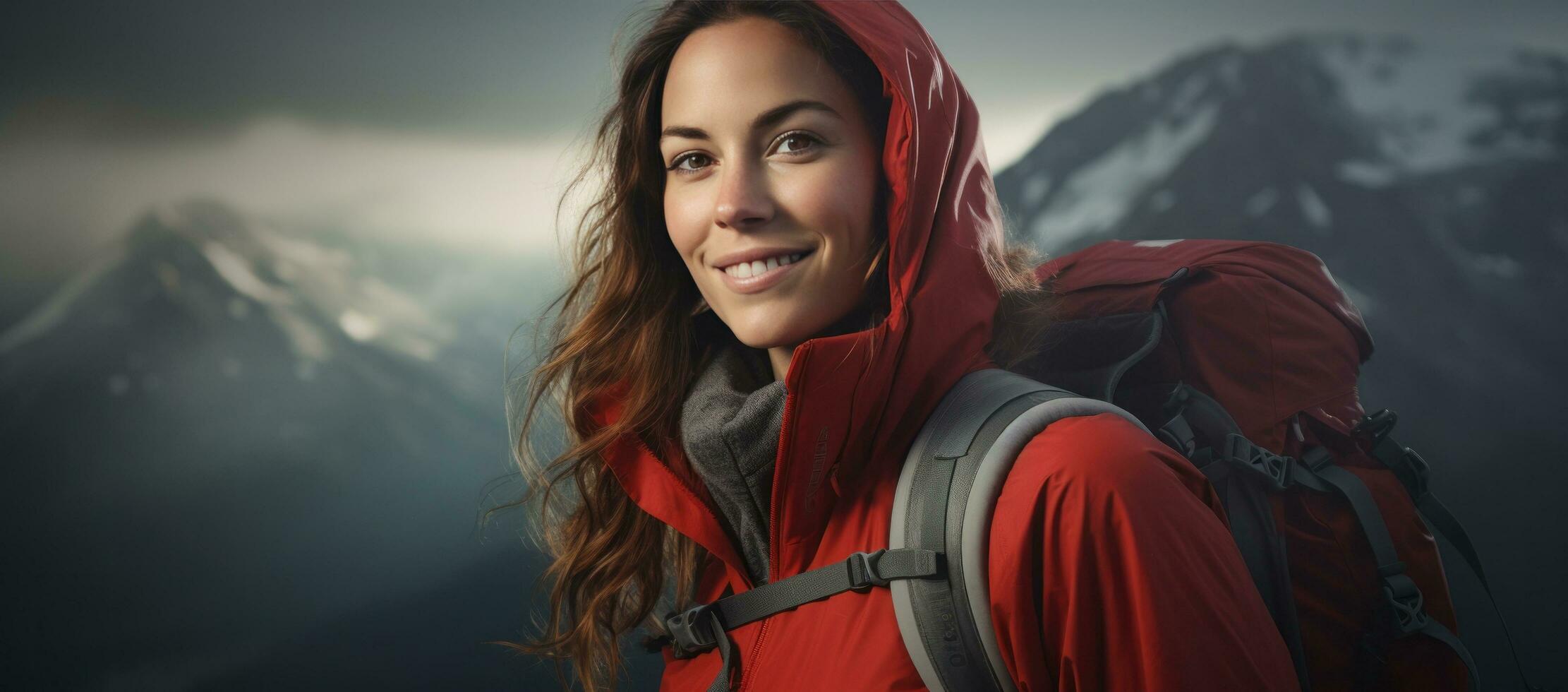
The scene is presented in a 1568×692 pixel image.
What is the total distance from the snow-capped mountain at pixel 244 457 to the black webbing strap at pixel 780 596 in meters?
0.91

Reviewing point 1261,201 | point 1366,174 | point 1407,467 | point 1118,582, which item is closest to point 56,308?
point 1118,582

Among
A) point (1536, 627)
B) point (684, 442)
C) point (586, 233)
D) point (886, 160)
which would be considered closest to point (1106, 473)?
point (886, 160)

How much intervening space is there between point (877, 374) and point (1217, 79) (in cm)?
168

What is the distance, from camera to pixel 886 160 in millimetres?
832

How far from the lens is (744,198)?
2.75 feet

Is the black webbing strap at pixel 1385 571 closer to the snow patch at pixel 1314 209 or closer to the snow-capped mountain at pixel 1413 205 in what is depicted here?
the snow-capped mountain at pixel 1413 205

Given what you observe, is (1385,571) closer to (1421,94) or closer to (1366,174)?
(1366,174)

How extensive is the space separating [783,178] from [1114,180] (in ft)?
5.11

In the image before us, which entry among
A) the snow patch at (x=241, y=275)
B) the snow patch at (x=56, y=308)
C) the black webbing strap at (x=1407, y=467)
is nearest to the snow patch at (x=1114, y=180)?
the black webbing strap at (x=1407, y=467)

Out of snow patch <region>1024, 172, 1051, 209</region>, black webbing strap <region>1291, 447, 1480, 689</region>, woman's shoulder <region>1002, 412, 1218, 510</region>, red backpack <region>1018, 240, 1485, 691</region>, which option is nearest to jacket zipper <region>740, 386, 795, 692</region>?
woman's shoulder <region>1002, 412, 1218, 510</region>

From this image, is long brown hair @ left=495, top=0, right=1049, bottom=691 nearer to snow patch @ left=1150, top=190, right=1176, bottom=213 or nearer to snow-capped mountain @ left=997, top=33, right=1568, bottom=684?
snow-capped mountain @ left=997, top=33, right=1568, bottom=684

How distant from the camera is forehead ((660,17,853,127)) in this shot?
839mm

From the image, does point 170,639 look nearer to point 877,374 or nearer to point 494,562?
point 494,562

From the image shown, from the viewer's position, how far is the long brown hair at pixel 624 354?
3.29ft
